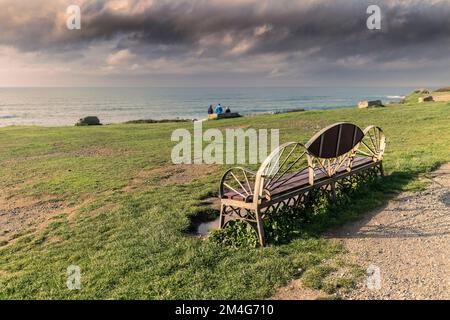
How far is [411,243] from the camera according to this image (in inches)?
230

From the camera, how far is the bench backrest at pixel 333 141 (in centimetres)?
690

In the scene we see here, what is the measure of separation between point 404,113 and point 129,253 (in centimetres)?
2216

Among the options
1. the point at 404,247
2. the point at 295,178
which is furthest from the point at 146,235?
the point at 404,247

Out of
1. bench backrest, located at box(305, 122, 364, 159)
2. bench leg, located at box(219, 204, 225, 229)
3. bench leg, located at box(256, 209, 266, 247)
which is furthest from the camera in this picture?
bench backrest, located at box(305, 122, 364, 159)

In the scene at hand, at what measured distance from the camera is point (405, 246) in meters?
5.75

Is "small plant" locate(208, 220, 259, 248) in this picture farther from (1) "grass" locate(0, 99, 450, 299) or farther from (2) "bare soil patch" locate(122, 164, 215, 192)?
(2) "bare soil patch" locate(122, 164, 215, 192)

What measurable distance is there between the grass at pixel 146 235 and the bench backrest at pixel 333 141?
1092 mm

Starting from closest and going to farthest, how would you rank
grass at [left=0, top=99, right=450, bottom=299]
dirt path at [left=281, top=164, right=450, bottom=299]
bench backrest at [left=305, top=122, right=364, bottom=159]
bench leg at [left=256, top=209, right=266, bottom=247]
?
dirt path at [left=281, top=164, right=450, bottom=299] → grass at [left=0, top=99, right=450, bottom=299] → bench leg at [left=256, top=209, right=266, bottom=247] → bench backrest at [left=305, top=122, right=364, bottom=159]

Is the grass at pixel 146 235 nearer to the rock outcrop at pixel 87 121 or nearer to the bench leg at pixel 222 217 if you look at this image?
the bench leg at pixel 222 217

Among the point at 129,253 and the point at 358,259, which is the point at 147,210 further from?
the point at 358,259

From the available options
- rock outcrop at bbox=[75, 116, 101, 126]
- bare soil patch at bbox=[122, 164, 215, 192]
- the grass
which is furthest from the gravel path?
rock outcrop at bbox=[75, 116, 101, 126]

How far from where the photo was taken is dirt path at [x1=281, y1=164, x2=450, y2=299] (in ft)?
14.8

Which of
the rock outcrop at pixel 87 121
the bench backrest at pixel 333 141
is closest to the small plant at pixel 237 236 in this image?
the bench backrest at pixel 333 141
